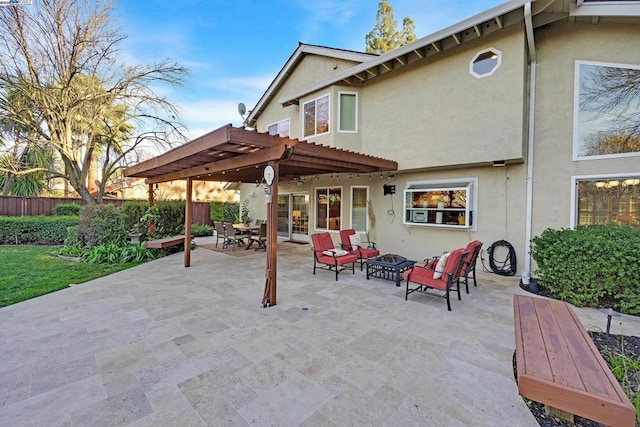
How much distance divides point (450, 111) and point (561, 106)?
2.23m

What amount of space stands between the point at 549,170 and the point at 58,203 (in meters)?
18.9

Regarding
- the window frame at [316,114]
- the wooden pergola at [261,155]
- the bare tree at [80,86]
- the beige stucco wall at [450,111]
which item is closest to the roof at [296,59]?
the beige stucco wall at [450,111]

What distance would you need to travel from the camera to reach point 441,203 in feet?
25.2

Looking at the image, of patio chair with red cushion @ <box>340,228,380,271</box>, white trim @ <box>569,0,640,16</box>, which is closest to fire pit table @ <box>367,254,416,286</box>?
patio chair with red cushion @ <box>340,228,380,271</box>

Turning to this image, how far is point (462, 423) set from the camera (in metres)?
2.18

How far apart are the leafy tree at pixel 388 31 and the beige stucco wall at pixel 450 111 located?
11794 mm

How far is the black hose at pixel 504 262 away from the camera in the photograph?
264 inches

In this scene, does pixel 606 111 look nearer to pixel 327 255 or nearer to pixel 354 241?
pixel 354 241

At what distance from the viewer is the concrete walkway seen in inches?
90.6

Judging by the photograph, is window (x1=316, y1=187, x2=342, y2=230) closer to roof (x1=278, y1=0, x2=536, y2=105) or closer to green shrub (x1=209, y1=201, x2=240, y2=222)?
roof (x1=278, y1=0, x2=536, y2=105)

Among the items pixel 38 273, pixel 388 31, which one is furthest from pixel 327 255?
pixel 388 31

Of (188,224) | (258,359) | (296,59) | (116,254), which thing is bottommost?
(258,359)

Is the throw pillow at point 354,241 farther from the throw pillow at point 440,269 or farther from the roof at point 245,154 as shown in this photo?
the throw pillow at point 440,269

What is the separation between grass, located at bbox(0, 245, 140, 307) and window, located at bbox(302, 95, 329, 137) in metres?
6.92
